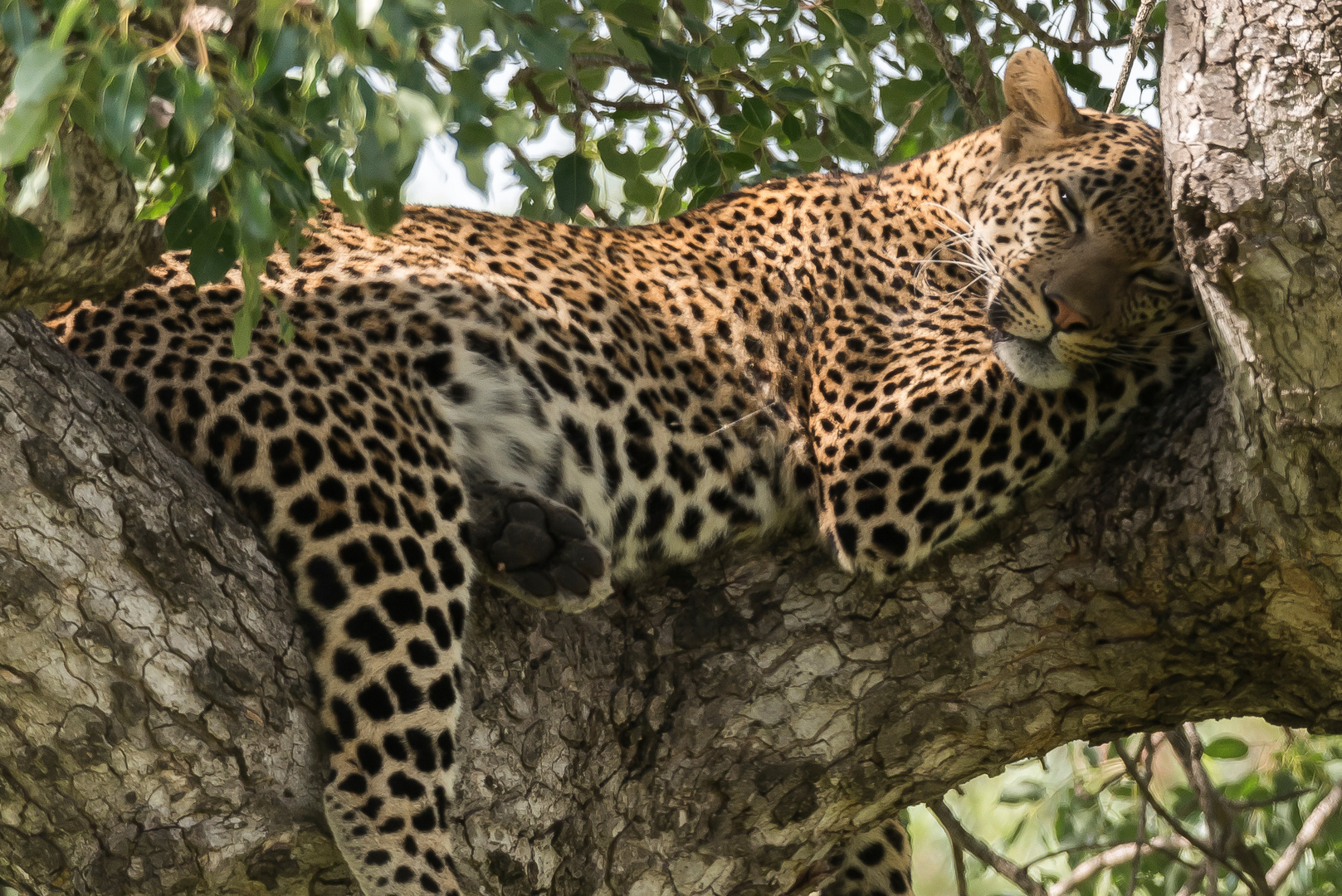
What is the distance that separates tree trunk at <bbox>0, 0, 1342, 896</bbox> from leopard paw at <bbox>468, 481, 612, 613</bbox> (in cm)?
12

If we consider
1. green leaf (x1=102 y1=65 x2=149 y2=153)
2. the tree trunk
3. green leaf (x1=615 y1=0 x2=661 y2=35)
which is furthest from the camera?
green leaf (x1=615 y1=0 x2=661 y2=35)

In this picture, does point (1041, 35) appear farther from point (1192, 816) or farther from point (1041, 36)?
point (1192, 816)

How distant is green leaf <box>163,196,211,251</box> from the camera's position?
2832 millimetres

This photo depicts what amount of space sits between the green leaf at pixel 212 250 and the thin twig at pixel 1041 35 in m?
3.53

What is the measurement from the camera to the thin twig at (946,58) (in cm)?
479

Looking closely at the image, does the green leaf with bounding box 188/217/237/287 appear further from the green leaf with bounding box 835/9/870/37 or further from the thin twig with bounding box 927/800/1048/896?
the thin twig with bounding box 927/800/1048/896

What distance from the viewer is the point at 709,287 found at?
516cm

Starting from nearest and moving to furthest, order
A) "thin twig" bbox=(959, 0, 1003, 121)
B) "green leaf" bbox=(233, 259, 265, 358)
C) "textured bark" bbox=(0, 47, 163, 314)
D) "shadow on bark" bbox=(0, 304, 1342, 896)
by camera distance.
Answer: "green leaf" bbox=(233, 259, 265, 358) < "textured bark" bbox=(0, 47, 163, 314) < "shadow on bark" bbox=(0, 304, 1342, 896) < "thin twig" bbox=(959, 0, 1003, 121)

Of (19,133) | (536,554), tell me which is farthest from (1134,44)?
(19,133)

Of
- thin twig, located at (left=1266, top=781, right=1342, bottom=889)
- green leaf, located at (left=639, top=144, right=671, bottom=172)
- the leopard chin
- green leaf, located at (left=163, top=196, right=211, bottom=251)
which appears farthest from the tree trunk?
thin twig, located at (left=1266, top=781, right=1342, bottom=889)

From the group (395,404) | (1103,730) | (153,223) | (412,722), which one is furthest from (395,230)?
(1103,730)

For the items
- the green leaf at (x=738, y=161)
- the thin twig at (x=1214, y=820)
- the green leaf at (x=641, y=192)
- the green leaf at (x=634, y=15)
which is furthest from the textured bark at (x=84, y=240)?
the thin twig at (x=1214, y=820)

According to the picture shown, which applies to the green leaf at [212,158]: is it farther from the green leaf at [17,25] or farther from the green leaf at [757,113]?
the green leaf at [757,113]

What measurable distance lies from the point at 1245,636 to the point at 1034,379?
3.06 feet
